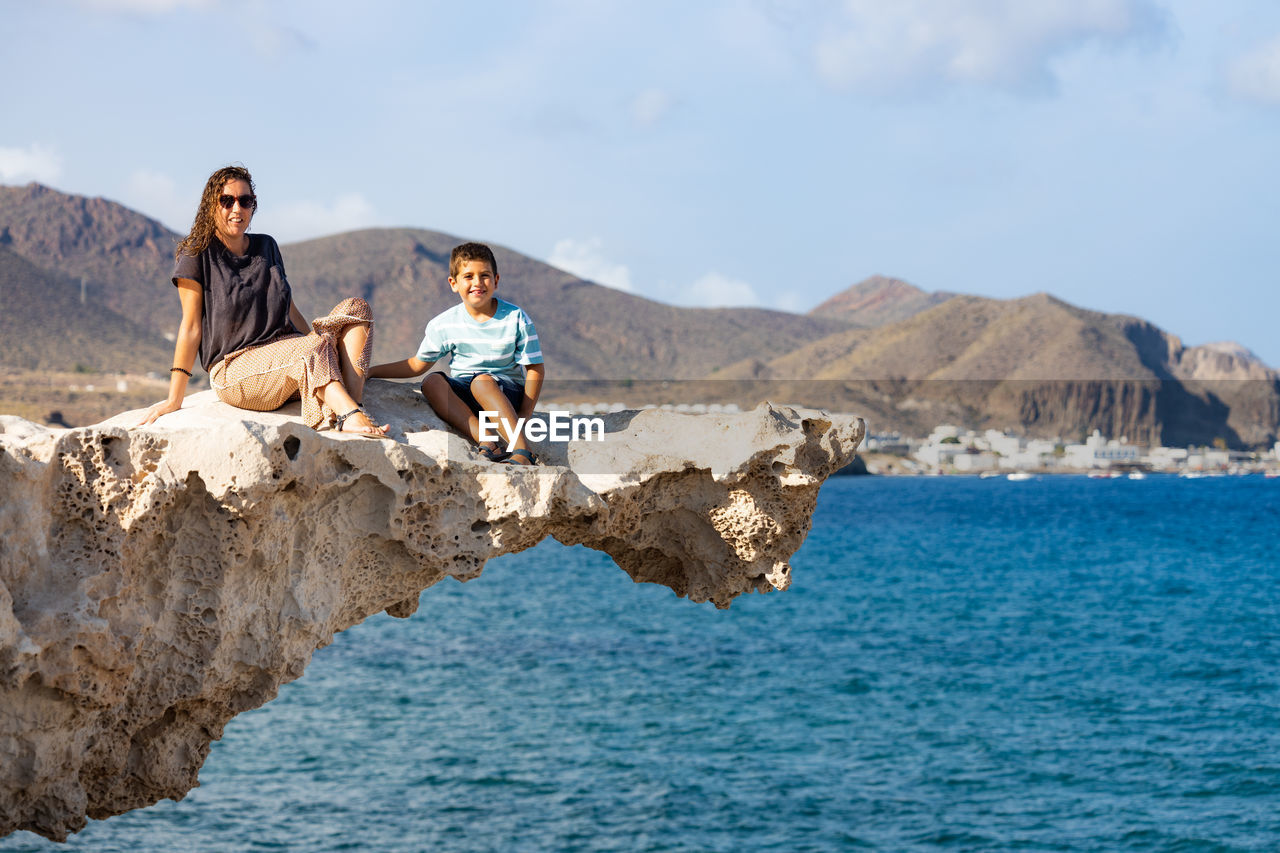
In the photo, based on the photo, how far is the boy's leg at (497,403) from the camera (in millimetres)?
6453

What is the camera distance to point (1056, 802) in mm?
19328

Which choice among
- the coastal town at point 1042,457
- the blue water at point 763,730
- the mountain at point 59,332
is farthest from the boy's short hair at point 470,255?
the coastal town at point 1042,457

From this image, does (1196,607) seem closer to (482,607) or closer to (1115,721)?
(1115,721)

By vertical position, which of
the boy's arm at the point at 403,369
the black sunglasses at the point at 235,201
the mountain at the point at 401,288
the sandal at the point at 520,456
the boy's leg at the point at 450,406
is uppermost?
the mountain at the point at 401,288

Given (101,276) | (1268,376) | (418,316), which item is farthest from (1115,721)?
(1268,376)

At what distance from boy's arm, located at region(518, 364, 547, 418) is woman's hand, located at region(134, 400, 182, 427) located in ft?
5.56

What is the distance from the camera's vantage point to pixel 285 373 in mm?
6094

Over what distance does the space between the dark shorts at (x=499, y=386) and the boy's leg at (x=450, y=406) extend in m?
0.04

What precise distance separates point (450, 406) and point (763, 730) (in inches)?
727

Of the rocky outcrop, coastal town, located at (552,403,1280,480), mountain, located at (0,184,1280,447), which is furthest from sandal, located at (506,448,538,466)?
coastal town, located at (552,403,1280,480)

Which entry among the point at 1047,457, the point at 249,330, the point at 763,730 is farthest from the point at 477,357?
the point at 1047,457

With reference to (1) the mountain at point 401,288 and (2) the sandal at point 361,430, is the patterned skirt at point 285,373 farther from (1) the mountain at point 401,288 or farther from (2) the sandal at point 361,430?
(1) the mountain at point 401,288

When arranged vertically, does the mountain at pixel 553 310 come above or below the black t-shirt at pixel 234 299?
above
